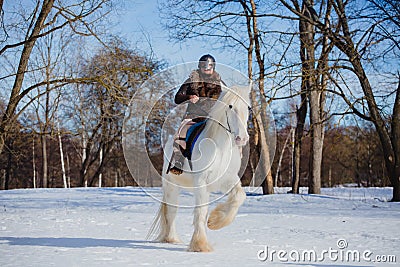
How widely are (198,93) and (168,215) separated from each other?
1.66m

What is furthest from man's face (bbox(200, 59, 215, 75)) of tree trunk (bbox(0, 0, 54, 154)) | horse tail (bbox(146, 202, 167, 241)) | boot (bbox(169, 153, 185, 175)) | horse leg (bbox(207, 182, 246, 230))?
tree trunk (bbox(0, 0, 54, 154))

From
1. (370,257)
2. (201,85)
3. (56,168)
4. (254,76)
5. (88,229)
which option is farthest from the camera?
(56,168)

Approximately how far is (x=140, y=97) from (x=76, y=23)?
504 centimetres

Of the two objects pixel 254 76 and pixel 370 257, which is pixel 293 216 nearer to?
pixel 254 76

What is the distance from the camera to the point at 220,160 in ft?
15.7

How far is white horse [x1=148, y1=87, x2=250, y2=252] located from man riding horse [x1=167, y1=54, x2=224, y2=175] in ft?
0.49

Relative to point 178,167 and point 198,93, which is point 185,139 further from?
point 198,93

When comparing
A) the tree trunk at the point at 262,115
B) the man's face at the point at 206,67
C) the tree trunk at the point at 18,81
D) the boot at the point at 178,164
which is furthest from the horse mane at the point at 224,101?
the tree trunk at the point at 18,81

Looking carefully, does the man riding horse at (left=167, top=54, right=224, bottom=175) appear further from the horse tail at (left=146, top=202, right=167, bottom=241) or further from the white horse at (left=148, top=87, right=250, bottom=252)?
the horse tail at (left=146, top=202, right=167, bottom=241)

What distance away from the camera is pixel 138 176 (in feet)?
17.4

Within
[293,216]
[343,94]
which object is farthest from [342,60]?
[293,216]

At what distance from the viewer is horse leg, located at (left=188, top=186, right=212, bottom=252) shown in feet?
15.8

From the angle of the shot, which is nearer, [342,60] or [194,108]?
[194,108]

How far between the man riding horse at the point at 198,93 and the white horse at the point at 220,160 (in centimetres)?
15
